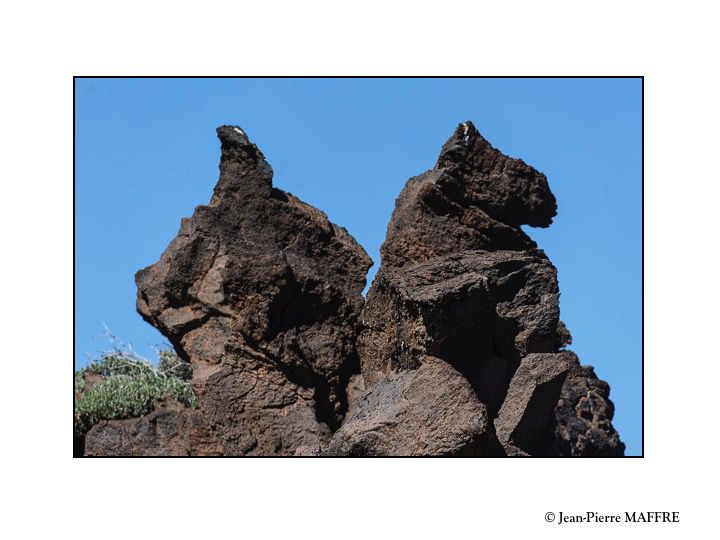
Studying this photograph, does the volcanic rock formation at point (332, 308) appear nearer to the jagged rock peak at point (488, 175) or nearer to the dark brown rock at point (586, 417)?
the jagged rock peak at point (488, 175)

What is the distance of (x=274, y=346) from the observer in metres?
10.4

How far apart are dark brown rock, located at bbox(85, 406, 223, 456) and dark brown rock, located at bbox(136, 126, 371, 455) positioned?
0.85 feet

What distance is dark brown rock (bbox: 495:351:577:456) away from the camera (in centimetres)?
1034

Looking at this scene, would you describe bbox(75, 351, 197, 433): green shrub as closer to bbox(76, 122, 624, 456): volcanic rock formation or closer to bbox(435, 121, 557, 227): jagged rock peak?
bbox(76, 122, 624, 456): volcanic rock formation

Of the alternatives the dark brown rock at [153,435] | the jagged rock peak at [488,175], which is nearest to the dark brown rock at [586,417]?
the jagged rock peak at [488,175]

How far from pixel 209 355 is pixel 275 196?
1.25 m

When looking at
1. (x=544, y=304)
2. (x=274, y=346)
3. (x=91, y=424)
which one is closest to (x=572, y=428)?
(x=544, y=304)

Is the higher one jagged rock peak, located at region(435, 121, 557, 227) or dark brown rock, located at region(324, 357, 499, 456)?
jagged rock peak, located at region(435, 121, 557, 227)

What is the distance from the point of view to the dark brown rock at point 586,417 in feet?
39.2

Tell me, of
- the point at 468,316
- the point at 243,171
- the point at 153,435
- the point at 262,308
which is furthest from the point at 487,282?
the point at 153,435

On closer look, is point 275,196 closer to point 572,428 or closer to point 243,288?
point 243,288

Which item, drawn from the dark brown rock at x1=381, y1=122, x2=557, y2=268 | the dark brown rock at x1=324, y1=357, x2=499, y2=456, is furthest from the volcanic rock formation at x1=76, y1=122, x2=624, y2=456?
the dark brown rock at x1=324, y1=357, x2=499, y2=456

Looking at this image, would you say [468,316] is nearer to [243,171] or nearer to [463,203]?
[463,203]

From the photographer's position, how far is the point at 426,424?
30.0 ft
